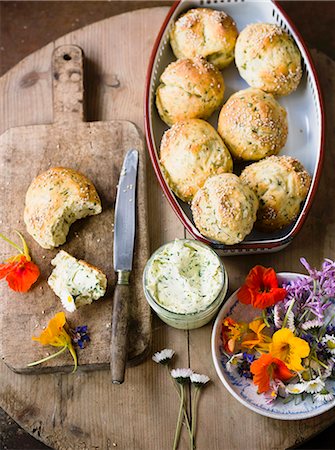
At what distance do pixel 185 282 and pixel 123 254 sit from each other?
11.3 inches

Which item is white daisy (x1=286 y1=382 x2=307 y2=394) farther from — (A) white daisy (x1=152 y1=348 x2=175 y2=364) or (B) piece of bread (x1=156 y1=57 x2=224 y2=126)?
(B) piece of bread (x1=156 y1=57 x2=224 y2=126)

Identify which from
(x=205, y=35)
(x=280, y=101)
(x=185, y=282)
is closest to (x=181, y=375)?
(x=185, y=282)

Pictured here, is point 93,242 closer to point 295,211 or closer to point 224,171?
point 224,171

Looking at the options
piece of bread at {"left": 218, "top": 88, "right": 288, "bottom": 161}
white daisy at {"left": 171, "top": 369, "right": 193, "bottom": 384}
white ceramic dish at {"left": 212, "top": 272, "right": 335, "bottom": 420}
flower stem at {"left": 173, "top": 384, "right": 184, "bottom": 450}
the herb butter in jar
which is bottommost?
flower stem at {"left": 173, "top": 384, "right": 184, "bottom": 450}

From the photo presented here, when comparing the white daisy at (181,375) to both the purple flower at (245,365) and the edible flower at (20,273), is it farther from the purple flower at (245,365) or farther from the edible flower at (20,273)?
the edible flower at (20,273)

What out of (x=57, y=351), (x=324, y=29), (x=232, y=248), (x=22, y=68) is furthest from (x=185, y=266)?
(x=324, y=29)

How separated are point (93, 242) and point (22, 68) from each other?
0.73 m

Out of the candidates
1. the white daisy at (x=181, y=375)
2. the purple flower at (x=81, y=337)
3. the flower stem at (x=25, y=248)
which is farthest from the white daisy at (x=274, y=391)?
the flower stem at (x=25, y=248)

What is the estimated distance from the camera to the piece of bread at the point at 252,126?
1.93 meters

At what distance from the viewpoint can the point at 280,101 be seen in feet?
7.00

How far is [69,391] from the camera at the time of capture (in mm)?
1911

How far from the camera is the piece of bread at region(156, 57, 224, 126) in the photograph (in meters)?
1.99

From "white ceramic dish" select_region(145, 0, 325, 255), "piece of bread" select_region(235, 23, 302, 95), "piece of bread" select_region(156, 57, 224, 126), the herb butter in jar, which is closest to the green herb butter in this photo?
the herb butter in jar

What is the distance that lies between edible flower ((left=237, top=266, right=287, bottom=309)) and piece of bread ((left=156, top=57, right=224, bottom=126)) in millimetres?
536
